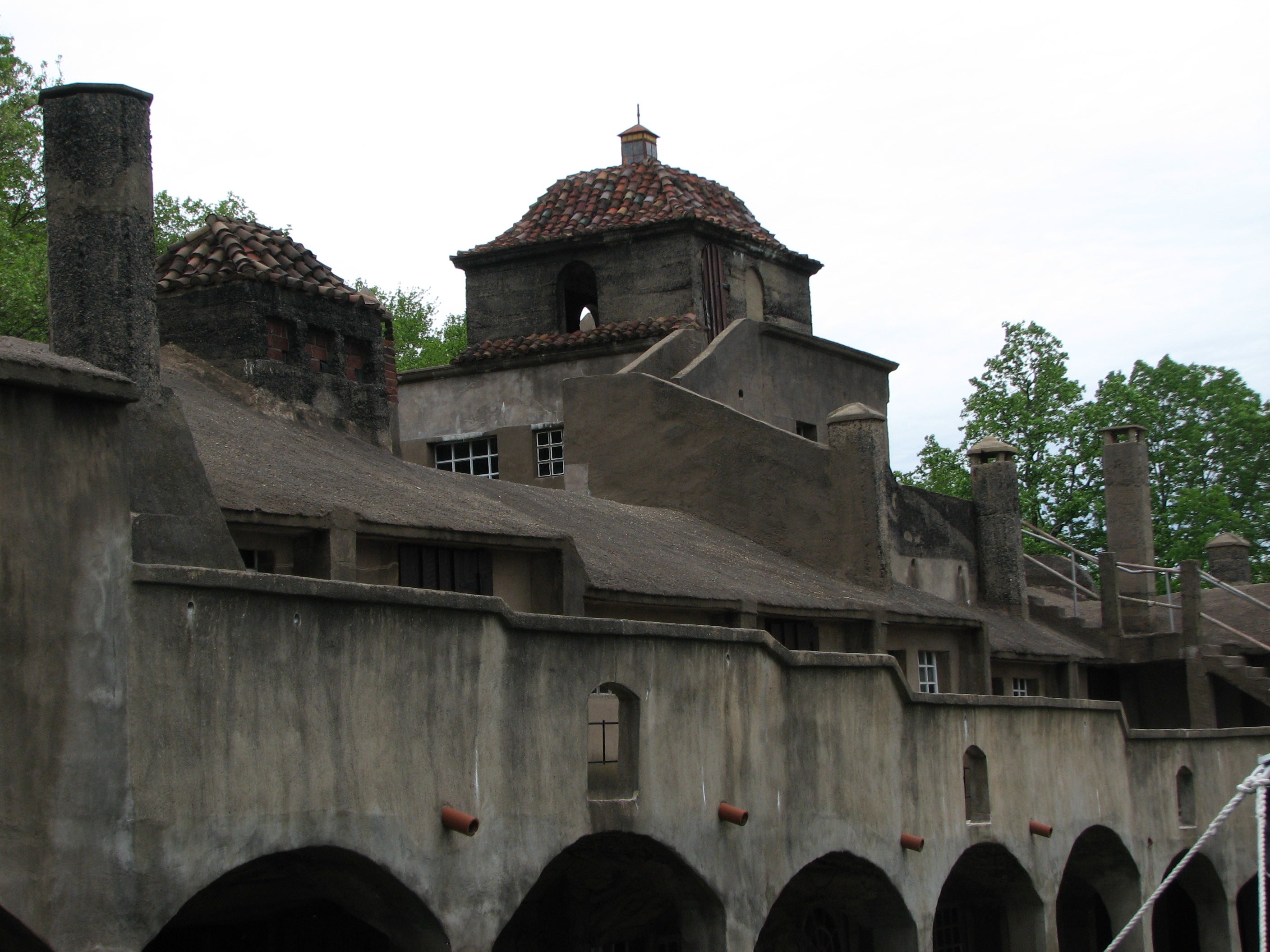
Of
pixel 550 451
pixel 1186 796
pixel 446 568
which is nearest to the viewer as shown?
pixel 446 568

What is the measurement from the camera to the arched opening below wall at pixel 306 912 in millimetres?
12641

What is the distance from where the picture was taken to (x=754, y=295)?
115ft

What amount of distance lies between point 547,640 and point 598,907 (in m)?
5.42

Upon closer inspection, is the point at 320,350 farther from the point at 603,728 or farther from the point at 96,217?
the point at 603,728

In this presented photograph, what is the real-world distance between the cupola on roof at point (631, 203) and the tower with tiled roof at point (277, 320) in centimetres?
1105

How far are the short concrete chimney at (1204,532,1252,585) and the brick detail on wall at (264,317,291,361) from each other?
25.8 meters

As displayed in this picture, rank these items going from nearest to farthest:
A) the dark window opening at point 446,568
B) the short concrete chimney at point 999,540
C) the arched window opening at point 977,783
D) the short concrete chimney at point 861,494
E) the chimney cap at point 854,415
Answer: the dark window opening at point 446,568 → the arched window opening at point 977,783 → the short concrete chimney at point 861,494 → the chimney cap at point 854,415 → the short concrete chimney at point 999,540

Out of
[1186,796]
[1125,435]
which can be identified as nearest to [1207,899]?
[1186,796]

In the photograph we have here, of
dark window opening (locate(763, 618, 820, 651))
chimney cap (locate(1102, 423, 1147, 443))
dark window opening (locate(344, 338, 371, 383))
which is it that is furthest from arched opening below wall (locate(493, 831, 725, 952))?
chimney cap (locate(1102, 423, 1147, 443))

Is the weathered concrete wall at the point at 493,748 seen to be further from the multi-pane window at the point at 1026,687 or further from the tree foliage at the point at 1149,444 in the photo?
the tree foliage at the point at 1149,444

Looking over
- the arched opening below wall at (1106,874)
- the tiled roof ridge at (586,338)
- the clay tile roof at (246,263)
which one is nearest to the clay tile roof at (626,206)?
the tiled roof ridge at (586,338)

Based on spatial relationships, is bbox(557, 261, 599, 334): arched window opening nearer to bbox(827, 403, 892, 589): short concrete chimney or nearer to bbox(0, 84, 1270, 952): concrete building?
bbox(0, 84, 1270, 952): concrete building

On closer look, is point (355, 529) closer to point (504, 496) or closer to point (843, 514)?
point (504, 496)

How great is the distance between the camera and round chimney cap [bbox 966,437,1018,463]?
3384 cm
